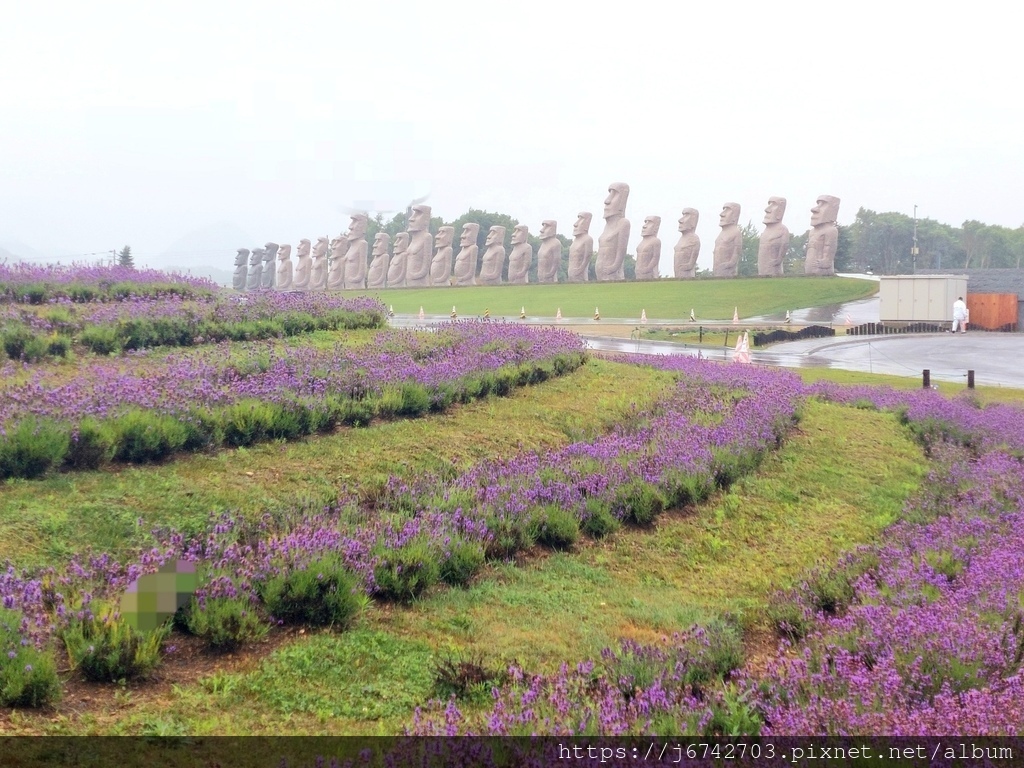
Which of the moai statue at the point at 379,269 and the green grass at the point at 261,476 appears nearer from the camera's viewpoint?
the green grass at the point at 261,476

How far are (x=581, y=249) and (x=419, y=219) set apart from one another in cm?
1263

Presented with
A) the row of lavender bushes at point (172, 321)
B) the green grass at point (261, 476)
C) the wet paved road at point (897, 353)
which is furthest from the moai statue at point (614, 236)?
the green grass at point (261, 476)

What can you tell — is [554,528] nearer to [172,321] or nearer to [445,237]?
[172,321]

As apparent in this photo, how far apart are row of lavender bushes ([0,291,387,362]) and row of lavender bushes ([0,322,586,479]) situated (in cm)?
80

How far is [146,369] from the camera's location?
10578 mm

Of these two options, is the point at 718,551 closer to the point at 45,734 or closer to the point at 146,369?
the point at 45,734

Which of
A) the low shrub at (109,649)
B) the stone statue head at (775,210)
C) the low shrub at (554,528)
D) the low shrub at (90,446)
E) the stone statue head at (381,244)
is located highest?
A: the stone statue head at (775,210)

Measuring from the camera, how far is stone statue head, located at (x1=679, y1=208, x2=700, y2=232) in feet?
182

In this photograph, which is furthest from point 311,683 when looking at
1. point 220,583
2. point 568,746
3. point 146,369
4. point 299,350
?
point 299,350

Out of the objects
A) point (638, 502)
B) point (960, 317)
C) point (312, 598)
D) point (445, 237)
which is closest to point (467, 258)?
point (445, 237)

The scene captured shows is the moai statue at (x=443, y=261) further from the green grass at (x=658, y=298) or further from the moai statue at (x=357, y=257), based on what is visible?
the green grass at (x=658, y=298)

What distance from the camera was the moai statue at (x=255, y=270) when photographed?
75.9 m

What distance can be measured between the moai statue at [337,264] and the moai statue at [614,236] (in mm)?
21694

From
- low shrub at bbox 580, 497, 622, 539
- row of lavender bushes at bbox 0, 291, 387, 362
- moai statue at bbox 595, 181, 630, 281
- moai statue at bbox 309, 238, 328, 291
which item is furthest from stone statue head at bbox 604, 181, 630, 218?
low shrub at bbox 580, 497, 622, 539
